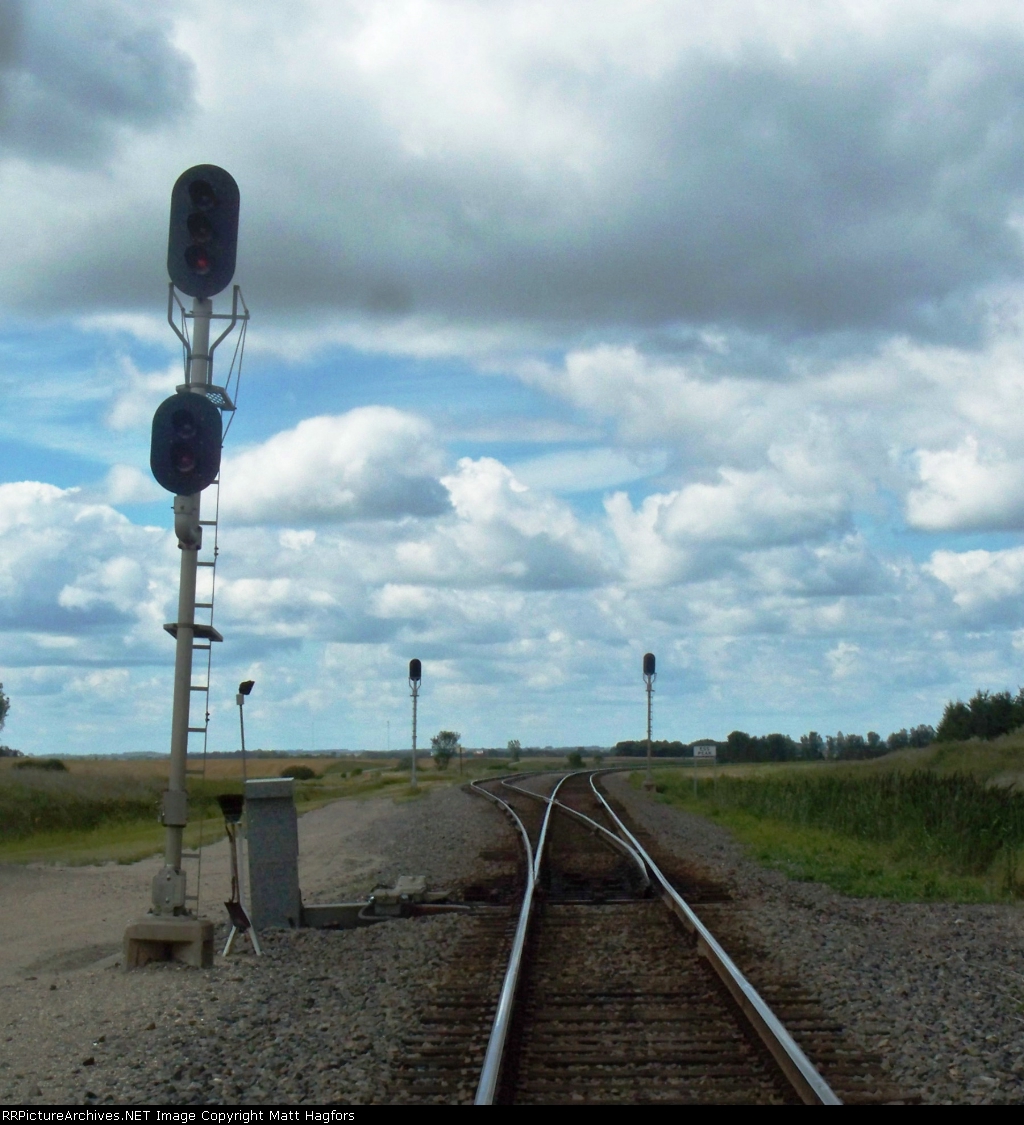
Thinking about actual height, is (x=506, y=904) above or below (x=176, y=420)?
below

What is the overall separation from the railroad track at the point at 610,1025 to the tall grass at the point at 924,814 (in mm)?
7615

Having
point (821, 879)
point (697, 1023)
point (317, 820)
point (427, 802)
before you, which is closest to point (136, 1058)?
point (697, 1023)

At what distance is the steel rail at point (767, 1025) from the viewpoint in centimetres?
617

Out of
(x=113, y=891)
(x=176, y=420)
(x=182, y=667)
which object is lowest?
(x=113, y=891)

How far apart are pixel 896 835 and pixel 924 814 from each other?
59 cm

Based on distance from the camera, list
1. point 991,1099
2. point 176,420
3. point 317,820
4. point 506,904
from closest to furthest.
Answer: point 991,1099, point 176,420, point 506,904, point 317,820

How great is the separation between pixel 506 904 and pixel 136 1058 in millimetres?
6644

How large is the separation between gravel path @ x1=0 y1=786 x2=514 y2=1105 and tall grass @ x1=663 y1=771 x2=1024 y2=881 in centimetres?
966

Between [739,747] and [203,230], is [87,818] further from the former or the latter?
[739,747]

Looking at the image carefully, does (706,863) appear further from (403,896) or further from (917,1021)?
(917,1021)

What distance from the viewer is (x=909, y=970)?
9789 millimetres

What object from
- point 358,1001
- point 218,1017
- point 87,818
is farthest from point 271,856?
point 87,818

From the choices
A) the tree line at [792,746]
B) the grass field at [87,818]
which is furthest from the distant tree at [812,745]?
the grass field at [87,818]

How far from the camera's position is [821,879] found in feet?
52.9
